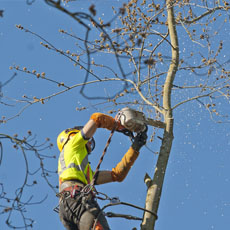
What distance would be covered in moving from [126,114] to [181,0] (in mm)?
2267

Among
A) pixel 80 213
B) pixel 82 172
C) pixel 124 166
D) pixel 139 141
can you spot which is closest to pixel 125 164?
pixel 124 166

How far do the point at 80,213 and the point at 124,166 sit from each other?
2.95ft

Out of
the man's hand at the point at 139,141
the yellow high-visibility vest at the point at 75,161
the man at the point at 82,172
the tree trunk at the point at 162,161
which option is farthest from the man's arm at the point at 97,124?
the tree trunk at the point at 162,161

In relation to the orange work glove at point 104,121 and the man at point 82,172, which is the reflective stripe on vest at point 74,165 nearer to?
the man at point 82,172

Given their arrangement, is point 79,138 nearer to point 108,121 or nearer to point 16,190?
point 108,121

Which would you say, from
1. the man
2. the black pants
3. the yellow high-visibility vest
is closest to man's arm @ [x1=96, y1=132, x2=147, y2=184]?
the man

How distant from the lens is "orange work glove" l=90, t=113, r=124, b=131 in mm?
5516

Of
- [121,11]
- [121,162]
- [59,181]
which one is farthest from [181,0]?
[121,11]

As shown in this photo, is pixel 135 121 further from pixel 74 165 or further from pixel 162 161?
pixel 74 165

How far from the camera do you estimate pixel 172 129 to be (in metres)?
5.50

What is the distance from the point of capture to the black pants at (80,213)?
495 centimetres

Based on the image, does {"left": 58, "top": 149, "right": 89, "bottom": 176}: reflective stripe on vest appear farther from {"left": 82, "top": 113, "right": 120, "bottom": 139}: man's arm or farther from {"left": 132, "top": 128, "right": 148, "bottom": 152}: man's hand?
{"left": 132, "top": 128, "right": 148, "bottom": 152}: man's hand

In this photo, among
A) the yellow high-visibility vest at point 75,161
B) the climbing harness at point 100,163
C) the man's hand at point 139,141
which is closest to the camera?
the climbing harness at point 100,163

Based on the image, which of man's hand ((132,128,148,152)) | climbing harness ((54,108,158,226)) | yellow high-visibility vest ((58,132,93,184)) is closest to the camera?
climbing harness ((54,108,158,226))
